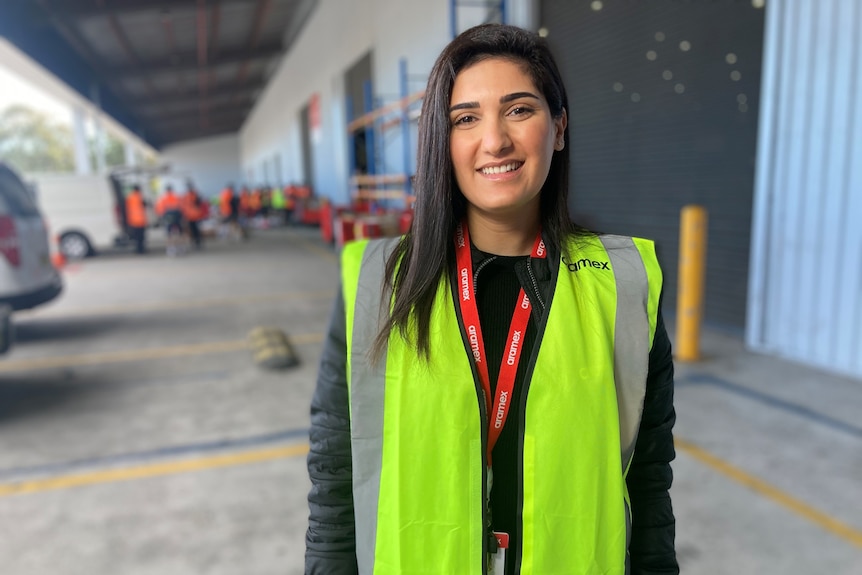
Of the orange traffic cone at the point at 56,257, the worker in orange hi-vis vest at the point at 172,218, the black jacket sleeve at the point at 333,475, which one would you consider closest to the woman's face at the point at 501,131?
the black jacket sleeve at the point at 333,475

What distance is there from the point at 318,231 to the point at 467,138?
22.6 m

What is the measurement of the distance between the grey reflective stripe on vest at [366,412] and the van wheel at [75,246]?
1646 cm

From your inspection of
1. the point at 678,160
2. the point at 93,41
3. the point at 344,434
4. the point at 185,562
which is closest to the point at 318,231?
the point at 93,41

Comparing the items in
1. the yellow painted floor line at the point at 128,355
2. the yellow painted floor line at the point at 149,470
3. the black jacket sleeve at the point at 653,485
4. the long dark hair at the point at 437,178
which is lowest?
the yellow painted floor line at the point at 128,355

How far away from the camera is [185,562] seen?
9.20 feet

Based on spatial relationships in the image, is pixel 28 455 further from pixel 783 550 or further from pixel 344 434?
pixel 783 550

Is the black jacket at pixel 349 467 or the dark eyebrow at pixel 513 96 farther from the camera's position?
the black jacket at pixel 349 467

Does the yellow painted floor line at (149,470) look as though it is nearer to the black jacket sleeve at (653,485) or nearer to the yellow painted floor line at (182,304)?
the black jacket sleeve at (653,485)

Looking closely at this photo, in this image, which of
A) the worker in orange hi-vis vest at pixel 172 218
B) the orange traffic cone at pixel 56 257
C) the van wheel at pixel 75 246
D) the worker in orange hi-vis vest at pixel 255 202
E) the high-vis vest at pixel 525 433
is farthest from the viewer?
the worker in orange hi-vis vest at pixel 255 202

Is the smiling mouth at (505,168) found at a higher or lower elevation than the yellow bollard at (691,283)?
higher

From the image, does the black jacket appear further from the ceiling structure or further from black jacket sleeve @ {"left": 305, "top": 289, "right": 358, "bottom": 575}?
the ceiling structure

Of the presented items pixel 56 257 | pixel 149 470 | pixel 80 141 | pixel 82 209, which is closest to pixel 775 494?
pixel 149 470

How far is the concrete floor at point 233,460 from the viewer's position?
2828 millimetres

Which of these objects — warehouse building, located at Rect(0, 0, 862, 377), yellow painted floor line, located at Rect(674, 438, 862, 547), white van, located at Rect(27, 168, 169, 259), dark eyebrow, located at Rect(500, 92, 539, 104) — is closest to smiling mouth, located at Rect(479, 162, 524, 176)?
dark eyebrow, located at Rect(500, 92, 539, 104)
